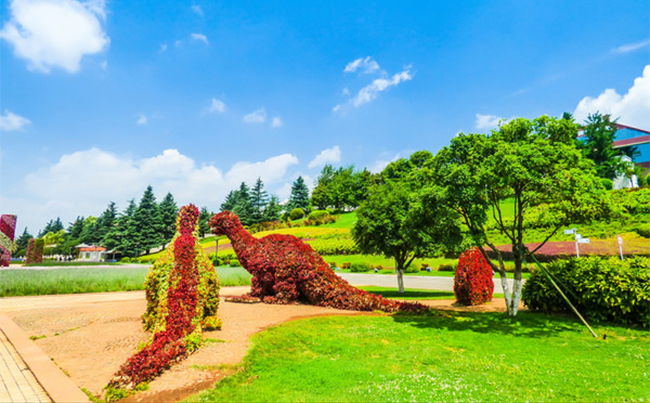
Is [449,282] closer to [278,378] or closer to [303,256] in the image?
[303,256]

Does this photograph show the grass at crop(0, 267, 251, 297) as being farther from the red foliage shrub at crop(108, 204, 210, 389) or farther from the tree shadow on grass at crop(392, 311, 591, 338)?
the tree shadow on grass at crop(392, 311, 591, 338)

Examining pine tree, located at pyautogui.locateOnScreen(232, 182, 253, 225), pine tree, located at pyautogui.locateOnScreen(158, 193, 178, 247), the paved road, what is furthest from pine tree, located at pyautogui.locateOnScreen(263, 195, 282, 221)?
the paved road

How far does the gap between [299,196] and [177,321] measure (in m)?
83.9

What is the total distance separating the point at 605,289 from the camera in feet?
27.0

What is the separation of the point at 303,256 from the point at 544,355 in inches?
288

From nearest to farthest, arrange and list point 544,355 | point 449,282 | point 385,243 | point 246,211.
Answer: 1. point 544,355
2. point 385,243
3. point 449,282
4. point 246,211

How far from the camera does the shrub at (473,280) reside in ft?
39.4

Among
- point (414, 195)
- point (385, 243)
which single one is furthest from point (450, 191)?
point (385, 243)

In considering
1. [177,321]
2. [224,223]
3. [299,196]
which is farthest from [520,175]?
[299,196]

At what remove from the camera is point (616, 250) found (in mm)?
23750

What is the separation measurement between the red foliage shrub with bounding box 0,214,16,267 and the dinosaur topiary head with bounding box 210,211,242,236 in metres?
30.9

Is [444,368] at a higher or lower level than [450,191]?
lower

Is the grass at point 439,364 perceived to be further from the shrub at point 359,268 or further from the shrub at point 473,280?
the shrub at point 359,268

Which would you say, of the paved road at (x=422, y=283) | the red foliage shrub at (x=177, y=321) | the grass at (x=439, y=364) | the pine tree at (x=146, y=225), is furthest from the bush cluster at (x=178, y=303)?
the pine tree at (x=146, y=225)
